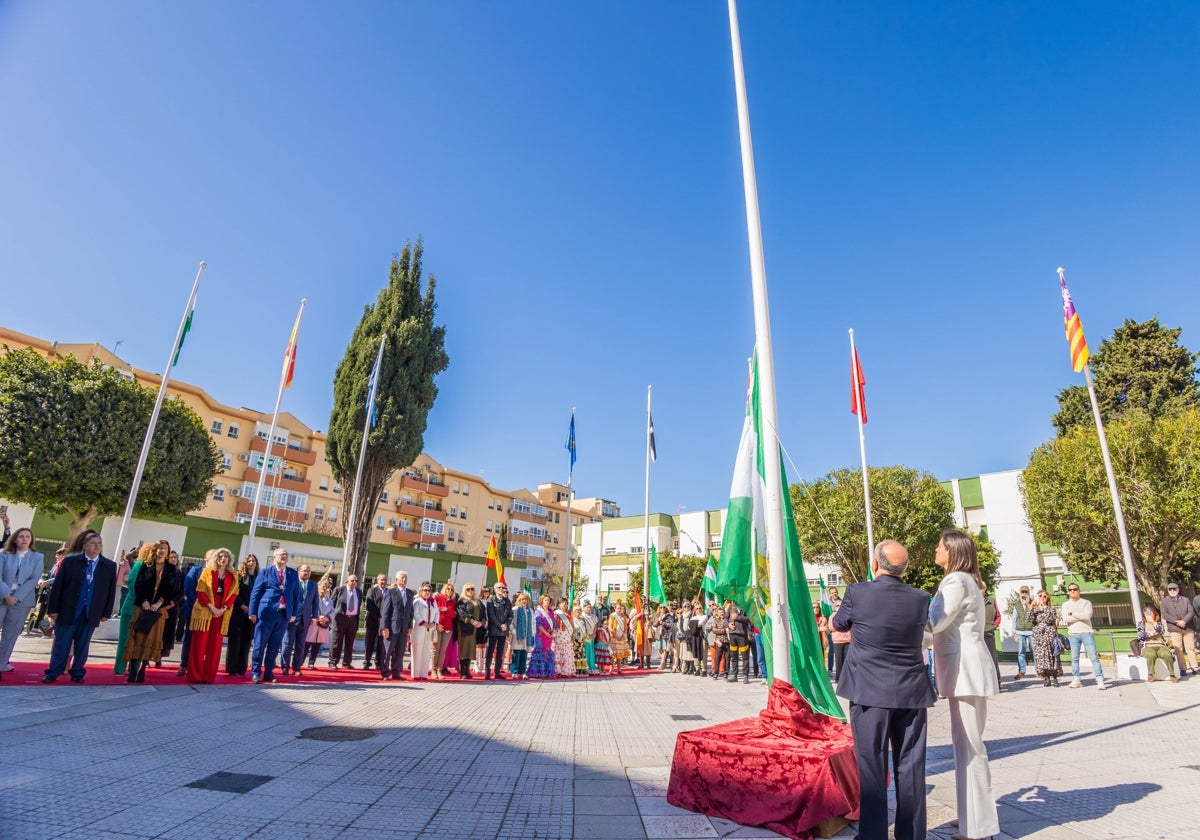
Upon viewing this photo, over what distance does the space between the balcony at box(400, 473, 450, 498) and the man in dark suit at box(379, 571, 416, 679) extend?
45.6 meters

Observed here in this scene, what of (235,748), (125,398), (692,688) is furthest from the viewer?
(125,398)

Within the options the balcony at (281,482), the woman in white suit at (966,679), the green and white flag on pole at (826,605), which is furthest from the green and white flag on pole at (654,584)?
the balcony at (281,482)

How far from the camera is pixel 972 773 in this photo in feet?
13.0

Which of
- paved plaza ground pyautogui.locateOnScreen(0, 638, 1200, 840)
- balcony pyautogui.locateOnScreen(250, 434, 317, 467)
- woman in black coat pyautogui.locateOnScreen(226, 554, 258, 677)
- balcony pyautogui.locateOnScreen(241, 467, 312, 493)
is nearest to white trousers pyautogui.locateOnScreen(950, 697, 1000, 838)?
paved plaza ground pyautogui.locateOnScreen(0, 638, 1200, 840)

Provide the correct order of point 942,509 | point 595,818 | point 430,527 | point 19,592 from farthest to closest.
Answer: point 430,527 < point 942,509 < point 19,592 < point 595,818

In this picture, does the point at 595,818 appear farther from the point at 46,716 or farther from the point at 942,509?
the point at 942,509

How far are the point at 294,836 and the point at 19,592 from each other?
24.4 feet

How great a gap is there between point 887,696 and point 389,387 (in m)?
26.9

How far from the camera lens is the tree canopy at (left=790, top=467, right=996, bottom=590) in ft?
122

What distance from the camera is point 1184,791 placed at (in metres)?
4.93

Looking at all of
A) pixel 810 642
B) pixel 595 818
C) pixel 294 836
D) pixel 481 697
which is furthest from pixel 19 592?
pixel 810 642

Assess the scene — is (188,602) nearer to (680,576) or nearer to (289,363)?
(289,363)

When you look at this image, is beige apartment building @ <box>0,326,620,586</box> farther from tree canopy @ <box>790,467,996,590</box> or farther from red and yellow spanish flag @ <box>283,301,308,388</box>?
tree canopy @ <box>790,467,996,590</box>

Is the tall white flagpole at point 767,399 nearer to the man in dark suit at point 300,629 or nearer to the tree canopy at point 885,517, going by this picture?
the man in dark suit at point 300,629
